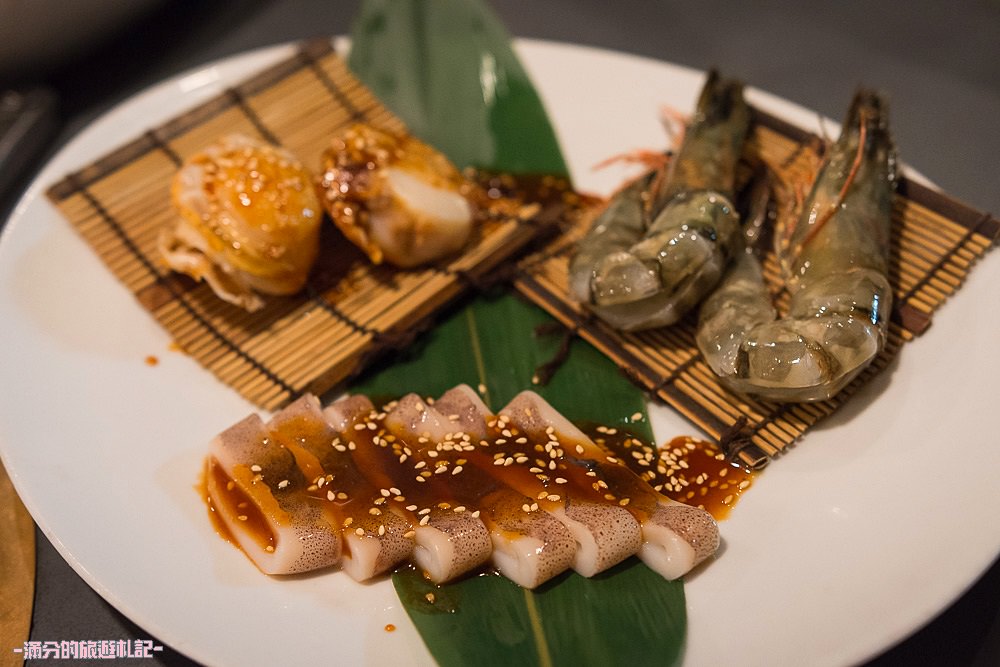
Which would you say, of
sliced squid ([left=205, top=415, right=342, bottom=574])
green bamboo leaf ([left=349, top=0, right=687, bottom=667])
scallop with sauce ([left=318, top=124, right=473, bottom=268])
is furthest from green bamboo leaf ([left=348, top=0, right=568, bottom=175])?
sliced squid ([left=205, top=415, right=342, bottom=574])

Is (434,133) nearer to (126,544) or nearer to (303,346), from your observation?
(303,346)

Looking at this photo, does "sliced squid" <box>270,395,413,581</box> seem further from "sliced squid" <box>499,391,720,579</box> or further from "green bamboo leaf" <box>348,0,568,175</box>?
"green bamboo leaf" <box>348,0,568,175</box>

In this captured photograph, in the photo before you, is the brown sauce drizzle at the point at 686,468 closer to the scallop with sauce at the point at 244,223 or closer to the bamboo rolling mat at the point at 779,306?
the bamboo rolling mat at the point at 779,306

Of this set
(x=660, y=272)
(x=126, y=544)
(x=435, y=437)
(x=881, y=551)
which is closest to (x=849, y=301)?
(x=660, y=272)

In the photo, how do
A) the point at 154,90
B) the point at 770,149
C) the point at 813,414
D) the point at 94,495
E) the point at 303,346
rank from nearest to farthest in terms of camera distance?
1. the point at 94,495
2. the point at 813,414
3. the point at 303,346
4. the point at 770,149
5. the point at 154,90

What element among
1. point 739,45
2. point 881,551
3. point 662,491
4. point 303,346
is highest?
point 739,45

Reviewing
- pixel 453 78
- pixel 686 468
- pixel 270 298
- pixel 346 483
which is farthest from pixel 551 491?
pixel 453 78
